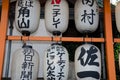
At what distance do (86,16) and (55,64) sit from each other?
0.94 metres

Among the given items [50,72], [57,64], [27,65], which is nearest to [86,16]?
[57,64]

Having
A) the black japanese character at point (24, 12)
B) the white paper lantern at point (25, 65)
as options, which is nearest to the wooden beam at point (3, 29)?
the white paper lantern at point (25, 65)

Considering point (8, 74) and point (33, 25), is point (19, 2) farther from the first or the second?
point (8, 74)

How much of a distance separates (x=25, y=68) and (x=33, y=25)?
71cm

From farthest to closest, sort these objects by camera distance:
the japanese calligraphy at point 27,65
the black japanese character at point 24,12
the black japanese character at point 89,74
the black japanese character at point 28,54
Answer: the black japanese character at point 24,12 < the black japanese character at point 28,54 < the japanese calligraphy at point 27,65 < the black japanese character at point 89,74

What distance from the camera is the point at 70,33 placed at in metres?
6.64

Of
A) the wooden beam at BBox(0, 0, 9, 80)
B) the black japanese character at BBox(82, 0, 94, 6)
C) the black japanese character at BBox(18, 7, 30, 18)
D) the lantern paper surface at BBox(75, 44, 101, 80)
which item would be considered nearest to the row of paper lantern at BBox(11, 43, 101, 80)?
the lantern paper surface at BBox(75, 44, 101, 80)

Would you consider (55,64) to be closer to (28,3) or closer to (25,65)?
(25,65)

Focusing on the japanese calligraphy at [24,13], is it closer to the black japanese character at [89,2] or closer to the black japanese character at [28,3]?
the black japanese character at [28,3]

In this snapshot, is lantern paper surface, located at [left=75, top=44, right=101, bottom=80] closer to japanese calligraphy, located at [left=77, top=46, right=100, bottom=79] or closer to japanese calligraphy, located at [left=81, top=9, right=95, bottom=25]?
japanese calligraphy, located at [left=77, top=46, right=100, bottom=79]

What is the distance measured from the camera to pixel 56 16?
4566 mm

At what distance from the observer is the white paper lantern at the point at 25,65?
4.35 meters

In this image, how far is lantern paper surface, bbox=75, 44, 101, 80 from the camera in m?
4.27

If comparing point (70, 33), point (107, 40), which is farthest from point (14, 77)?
point (70, 33)
